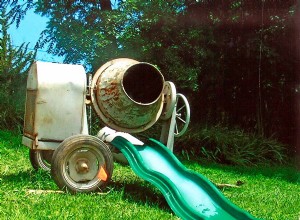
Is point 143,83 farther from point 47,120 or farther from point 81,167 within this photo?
point 81,167

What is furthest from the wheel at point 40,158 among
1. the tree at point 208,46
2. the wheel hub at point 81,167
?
the tree at point 208,46

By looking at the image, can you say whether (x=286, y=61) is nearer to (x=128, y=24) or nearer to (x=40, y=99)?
(x=128, y=24)

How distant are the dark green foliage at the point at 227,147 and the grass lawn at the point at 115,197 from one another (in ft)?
6.53

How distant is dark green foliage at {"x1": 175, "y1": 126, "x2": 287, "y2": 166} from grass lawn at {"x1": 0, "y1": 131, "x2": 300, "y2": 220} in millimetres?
1992

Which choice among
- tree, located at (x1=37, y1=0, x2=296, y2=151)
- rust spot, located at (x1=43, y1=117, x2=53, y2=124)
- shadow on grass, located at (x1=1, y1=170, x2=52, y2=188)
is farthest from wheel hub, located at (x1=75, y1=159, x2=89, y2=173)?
tree, located at (x1=37, y1=0, x2=296, y2=151)

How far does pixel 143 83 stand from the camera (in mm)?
6172

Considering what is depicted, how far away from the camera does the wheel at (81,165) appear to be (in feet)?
16.2

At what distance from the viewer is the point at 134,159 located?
539cm

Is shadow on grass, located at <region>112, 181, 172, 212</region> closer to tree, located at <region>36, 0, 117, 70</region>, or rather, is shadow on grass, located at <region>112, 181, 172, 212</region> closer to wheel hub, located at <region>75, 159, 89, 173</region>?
wheel hub, located at <region>75, 159, 89, 173</region>

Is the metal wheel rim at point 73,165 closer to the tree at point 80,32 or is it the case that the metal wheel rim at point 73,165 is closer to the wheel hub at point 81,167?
the wheel hub at point 81,167

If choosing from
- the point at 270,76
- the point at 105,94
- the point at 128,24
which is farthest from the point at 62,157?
the point at 270,76

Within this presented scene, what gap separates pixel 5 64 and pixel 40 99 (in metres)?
7.73

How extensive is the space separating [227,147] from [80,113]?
578cm

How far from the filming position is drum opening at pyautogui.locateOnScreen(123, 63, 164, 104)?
601 cm
